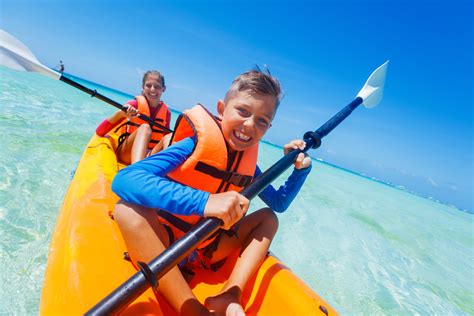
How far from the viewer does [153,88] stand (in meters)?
4.02

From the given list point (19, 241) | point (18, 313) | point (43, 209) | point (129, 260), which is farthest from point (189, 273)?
point (43, 209)

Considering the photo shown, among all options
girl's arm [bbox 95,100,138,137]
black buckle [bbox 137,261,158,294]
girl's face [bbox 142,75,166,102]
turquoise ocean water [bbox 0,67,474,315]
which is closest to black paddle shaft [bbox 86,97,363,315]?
black buckle [bbox 137,261,158,294]

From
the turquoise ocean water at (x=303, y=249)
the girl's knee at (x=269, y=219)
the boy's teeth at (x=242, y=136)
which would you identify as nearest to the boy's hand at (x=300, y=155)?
the girl's knee at (x=269, y=219)

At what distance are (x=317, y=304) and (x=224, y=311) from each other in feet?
1.65

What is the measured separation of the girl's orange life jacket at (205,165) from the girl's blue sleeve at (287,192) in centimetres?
38

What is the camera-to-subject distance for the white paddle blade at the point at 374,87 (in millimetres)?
2918

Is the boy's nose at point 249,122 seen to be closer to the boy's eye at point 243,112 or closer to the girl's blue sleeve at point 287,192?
the boy's eye at point 243,112

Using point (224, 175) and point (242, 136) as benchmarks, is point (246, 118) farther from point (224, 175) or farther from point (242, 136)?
point (224, 175)

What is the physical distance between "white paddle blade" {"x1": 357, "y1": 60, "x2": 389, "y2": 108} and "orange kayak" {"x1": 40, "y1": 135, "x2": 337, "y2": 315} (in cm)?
204

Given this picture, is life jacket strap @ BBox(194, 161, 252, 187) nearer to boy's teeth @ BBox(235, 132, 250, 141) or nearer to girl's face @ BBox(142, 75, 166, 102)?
boy's teeth @ BBox(235, 132, 250, 141)

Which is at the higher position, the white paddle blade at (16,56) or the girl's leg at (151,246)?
the white paddle blade at (16,56)

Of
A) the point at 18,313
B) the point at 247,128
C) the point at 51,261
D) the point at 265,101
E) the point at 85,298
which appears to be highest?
the point at 265,101

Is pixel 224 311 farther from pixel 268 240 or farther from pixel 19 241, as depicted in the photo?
pixel 19 241

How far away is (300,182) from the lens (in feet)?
5.98
